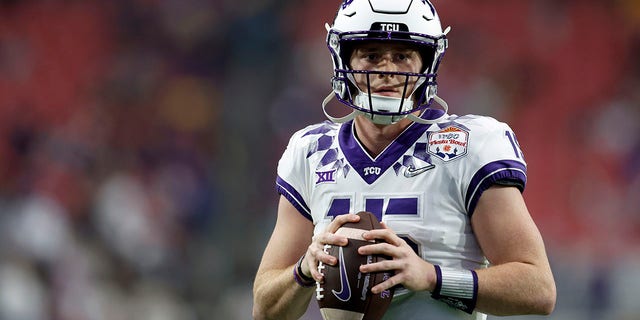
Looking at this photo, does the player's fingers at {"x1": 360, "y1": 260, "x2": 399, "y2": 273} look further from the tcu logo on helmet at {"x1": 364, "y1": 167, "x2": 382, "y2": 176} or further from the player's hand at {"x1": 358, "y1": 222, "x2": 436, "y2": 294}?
the tcu logo on helmet at {"x1": 364, "y1": 167, "x2": 382, "y2": 176}

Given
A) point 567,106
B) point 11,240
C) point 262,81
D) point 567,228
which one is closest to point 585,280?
point 567,228

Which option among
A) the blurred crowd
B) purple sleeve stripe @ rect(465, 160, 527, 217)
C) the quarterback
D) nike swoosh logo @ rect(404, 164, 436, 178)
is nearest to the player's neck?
the quarterback

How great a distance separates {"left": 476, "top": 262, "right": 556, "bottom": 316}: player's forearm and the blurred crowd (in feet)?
10.9

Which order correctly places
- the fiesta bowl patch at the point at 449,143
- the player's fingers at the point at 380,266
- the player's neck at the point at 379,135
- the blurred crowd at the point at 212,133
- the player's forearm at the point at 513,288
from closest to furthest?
the player's fingers at the point at 380,266 → the player's forearm at the point at 513,288 → the fiesta bowl patch at the point at 449,143 → the player's neck at the point at 379,135 → the blurred crowd at the point at 212,133

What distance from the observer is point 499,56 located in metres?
6.21

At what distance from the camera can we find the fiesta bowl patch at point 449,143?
7.14 ft

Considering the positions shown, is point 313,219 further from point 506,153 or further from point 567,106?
point 567,106

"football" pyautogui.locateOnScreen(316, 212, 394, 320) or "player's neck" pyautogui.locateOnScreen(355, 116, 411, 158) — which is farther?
"player's neck" pyautogui.locateOnScreen(355, 116, 411, 158)

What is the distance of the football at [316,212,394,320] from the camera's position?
197cm

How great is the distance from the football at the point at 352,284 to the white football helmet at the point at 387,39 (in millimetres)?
313

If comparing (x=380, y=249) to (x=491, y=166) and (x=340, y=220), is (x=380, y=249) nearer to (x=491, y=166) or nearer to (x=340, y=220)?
(x=340, y=220)

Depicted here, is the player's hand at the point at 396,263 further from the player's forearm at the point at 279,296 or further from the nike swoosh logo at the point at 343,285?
the player's forearm at the point at 279,296

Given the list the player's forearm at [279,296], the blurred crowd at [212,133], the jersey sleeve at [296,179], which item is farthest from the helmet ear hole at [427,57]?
the blurred crowd at [212,133]

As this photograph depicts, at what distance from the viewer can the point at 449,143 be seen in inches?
86.7
